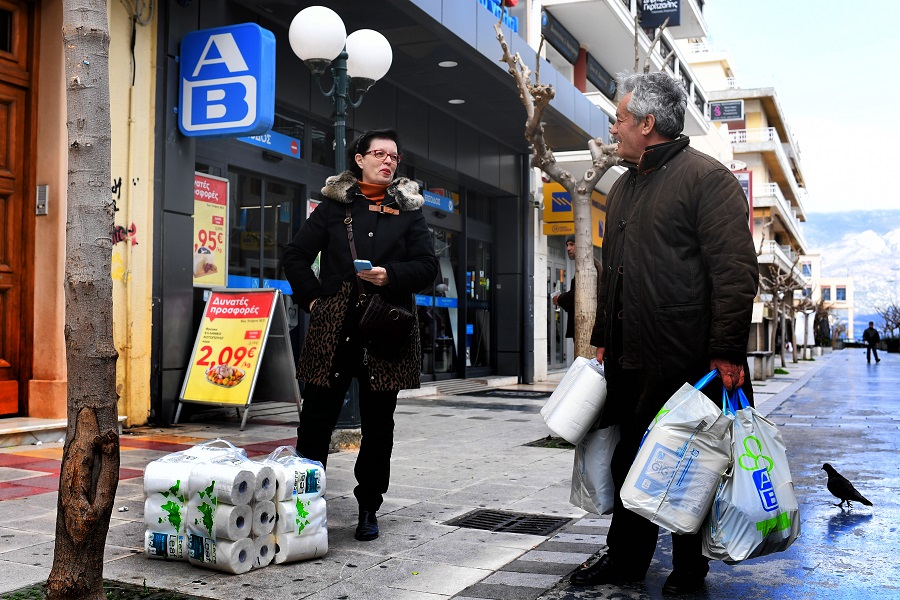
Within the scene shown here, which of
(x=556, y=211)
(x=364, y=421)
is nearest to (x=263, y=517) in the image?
(x=364, y=421)

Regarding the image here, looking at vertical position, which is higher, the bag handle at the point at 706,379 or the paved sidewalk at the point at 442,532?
the bag handle at the point at 706,379

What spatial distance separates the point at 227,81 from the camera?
917cm

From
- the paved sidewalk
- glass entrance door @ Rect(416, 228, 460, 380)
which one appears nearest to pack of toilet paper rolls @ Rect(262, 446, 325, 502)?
the paved sidewalk

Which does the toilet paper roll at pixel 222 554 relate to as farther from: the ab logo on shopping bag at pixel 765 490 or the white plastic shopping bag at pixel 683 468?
the ab logo on shopping bag at pixel 765 490

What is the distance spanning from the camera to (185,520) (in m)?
3.87

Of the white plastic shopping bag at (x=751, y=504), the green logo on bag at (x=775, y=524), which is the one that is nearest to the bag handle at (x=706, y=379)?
the white plastic shopping bag at (x=751, y=504)

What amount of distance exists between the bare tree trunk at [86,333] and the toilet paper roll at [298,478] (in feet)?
3.32

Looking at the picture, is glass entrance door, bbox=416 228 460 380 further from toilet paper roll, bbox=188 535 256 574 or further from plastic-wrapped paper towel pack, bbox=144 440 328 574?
toilet paper roll, bbox=188 535 256 574

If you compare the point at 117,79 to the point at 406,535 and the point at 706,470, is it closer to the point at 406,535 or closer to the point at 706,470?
the point at 406,535

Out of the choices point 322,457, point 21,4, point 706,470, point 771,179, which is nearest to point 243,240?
point 21,4

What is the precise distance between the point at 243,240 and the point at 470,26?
3972 mm

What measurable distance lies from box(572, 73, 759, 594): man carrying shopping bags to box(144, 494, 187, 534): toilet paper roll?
1648 mm

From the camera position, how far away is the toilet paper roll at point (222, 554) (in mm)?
3773

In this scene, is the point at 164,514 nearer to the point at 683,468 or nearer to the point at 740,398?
the point at 683,468
